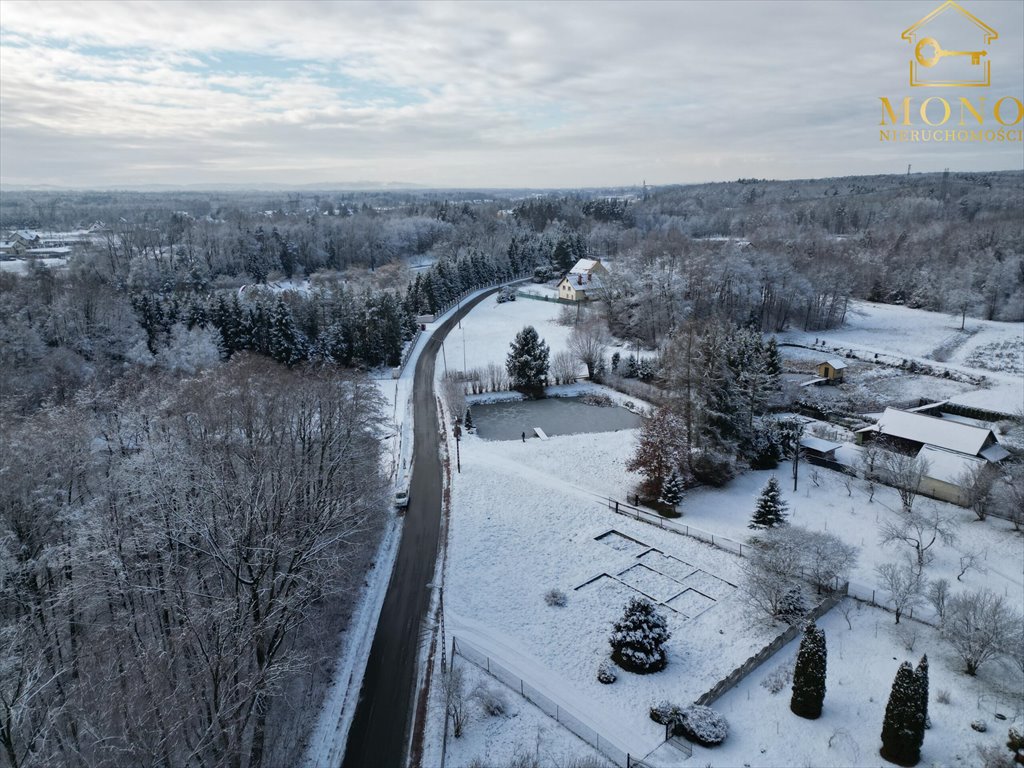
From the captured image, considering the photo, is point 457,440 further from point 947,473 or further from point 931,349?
point 931,349

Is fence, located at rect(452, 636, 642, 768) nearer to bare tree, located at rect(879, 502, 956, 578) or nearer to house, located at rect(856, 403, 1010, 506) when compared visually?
bare tree, located at rect(879, 502, 956, 578)

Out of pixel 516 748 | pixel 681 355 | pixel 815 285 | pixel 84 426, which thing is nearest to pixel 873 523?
pixel 681 355

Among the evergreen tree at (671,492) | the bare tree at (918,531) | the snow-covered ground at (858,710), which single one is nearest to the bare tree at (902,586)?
the snow-covered ground at (858,710)

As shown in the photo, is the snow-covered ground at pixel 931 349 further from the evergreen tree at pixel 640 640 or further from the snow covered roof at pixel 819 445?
the evergreen tree at pixel 640 640

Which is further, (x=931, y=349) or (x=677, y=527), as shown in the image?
(x=931, y=349)

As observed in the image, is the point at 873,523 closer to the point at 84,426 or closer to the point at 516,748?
the point at 516,748

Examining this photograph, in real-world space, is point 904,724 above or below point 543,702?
above

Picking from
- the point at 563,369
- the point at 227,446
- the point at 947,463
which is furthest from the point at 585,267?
the point at 227,446
